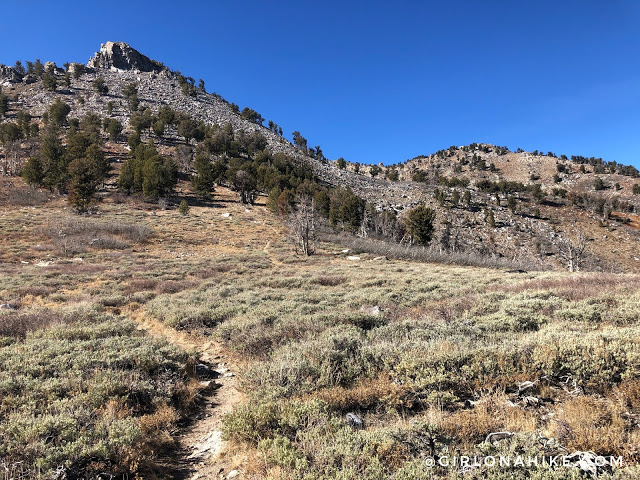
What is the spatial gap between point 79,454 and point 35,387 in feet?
8.53

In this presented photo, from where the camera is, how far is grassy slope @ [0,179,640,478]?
416cm

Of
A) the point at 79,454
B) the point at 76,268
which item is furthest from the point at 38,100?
the point at 79,454

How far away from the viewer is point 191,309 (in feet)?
39.8

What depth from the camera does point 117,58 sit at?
155 metres

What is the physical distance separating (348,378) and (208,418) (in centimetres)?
282

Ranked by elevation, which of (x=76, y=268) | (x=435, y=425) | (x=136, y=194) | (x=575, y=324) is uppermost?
(x=136, y=194)

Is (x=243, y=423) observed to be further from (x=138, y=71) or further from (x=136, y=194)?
(x=138, y=71)

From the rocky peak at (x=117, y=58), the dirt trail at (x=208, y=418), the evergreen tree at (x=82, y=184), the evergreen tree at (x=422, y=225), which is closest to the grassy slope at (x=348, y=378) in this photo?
the dirt trail at (x=208, y=418)

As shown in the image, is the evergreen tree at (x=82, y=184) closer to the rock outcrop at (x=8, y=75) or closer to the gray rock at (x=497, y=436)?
the gray rock at (x=497, y=436)

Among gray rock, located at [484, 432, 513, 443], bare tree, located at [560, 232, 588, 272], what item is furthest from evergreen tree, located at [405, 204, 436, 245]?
gray rock, located at [484, 432, 513, 443]

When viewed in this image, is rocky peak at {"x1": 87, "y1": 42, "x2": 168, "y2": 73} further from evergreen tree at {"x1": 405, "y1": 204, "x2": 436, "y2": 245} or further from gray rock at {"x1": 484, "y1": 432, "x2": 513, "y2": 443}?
gray rock at {"x1": 484, "y1": 432, "x2": 513, "y2": 443}

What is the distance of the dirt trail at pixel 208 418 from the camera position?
4609mm

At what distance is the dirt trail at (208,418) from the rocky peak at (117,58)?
190614 mm

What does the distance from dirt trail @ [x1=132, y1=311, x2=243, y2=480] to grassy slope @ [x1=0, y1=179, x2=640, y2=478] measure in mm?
383
